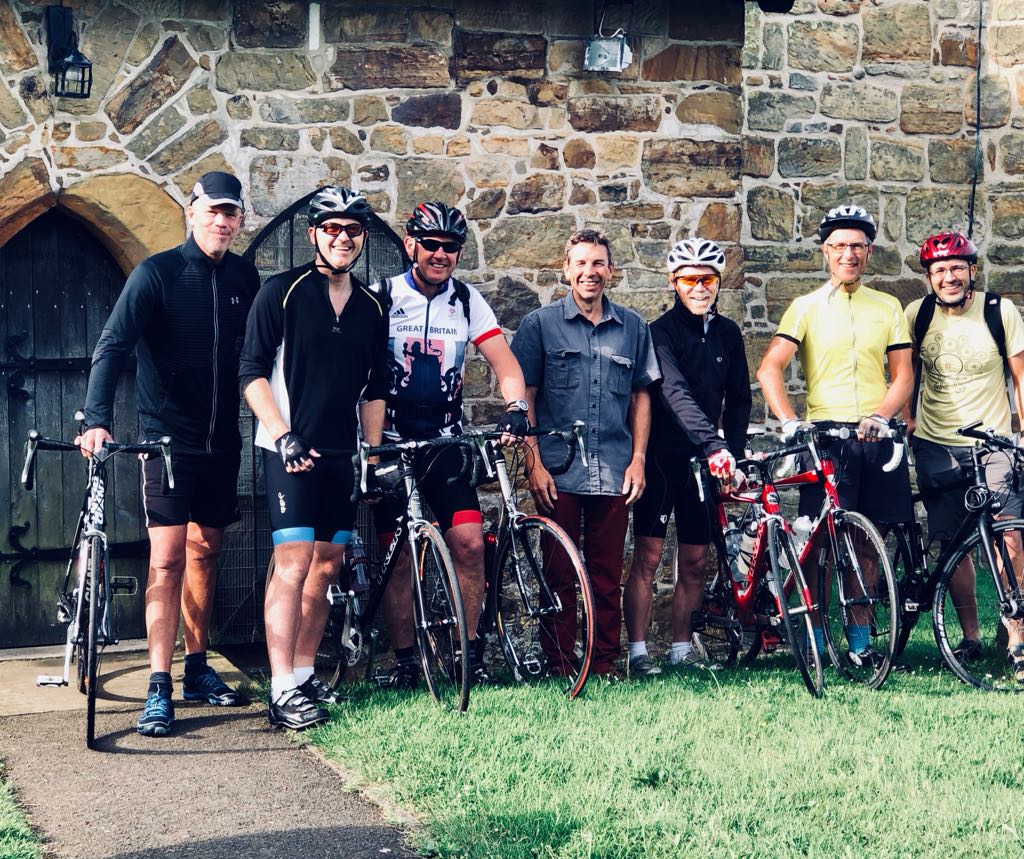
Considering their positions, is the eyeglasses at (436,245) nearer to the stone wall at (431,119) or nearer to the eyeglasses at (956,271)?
the stone wall at (431,119)

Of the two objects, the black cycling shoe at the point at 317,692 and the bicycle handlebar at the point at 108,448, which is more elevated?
the bicycle handlebar at the point at 108,448

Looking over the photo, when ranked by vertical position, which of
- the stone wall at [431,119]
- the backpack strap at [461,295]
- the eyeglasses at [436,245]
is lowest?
the backpack strap at [461,295]

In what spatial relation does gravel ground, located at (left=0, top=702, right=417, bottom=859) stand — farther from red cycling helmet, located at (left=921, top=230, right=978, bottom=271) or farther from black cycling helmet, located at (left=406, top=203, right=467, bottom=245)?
red cycling helmet, located at (left=921, top=230, right=978, bottom=271)

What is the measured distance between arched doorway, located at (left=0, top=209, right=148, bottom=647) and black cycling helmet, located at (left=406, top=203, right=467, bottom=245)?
1.86 meters

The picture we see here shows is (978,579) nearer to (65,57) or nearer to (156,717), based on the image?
(156,717)

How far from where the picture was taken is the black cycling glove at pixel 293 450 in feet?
16.2

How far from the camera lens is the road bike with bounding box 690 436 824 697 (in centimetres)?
549

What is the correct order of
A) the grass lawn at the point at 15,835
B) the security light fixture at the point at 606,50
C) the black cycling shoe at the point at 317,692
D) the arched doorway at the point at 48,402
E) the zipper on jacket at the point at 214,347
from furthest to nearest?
the security light fixture at the point at 606,50, the arched doorway at the point at 48,402, the zipper on jacket at the point at 214,347, the black cycling shoe at the point at 317,692, the grass lawn at the point at 15,835

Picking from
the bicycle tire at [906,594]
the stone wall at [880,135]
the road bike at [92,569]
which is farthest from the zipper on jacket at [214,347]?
the stone wall at [880,135]

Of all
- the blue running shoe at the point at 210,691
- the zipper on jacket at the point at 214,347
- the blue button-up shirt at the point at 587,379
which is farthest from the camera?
the blue button-up shirt at the point at 587,379

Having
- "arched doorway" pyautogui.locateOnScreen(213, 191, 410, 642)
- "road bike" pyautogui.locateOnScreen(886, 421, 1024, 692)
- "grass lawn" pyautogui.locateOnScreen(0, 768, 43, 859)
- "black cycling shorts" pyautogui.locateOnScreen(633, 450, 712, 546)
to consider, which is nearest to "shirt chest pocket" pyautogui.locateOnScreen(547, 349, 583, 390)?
"black cycling shorts" pyautogui.locateOnScreen(633, 450, 712, 546)

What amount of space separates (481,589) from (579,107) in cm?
252

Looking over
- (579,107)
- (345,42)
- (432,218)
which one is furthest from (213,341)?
(579,107)

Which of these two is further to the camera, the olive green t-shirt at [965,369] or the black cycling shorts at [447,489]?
the olive green t-shirt at [965,369]
